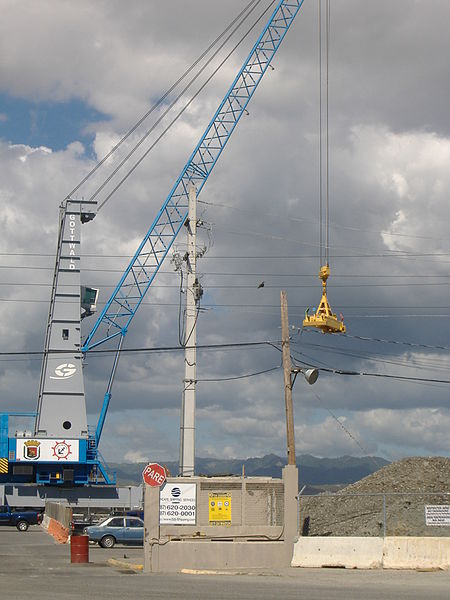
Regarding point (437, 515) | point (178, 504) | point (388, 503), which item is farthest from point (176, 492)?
point (388, 503)

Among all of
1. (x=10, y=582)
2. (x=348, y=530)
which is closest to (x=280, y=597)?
(x=10, y=582)

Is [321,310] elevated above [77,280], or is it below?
below

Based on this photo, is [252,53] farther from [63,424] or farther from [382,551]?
[382,551]

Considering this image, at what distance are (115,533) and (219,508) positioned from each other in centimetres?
1461

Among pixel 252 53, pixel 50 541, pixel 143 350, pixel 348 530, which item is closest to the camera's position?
pixel 348 530

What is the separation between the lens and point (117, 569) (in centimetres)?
3050

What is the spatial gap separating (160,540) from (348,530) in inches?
361

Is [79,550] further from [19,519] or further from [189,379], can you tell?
[19,519]

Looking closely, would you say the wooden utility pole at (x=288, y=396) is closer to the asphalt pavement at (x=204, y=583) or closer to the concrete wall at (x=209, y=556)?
the concrete wall at (x=209, y=556)

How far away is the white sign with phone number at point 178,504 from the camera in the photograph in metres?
29.9

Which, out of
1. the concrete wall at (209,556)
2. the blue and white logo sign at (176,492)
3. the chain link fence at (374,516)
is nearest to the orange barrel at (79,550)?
the concrete wall at (209,556)

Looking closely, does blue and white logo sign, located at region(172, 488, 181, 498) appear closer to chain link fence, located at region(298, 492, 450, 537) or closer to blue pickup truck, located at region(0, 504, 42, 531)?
chain link fence, located at region(298, 492, 450, 537)

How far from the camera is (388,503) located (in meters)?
39.0

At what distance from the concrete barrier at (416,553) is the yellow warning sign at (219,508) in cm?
502
